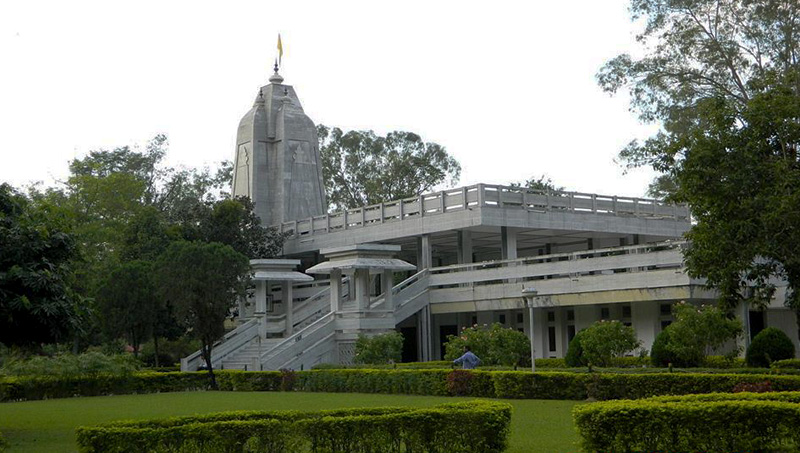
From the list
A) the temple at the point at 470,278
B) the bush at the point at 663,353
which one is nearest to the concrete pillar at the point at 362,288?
the temple at the point at 470,278

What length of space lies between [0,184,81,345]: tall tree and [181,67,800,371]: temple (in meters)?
11.8

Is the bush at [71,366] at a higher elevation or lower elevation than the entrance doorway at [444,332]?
lower

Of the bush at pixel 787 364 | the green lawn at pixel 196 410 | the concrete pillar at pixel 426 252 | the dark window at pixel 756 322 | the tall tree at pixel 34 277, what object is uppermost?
the concrete pillar at pixel 426 252

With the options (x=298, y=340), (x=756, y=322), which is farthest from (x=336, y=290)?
(x=756, y=322)

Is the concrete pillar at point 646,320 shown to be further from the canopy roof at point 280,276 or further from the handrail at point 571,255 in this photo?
the canopy roof at point 280,276

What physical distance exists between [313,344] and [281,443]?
23.0 metres

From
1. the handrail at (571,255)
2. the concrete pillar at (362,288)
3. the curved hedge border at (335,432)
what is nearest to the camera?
the curved hedge border at (335,432)

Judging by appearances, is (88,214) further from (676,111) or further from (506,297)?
(676,111)

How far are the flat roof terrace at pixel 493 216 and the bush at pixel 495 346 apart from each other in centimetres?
781

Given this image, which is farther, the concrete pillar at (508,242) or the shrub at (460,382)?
the concrete pillar at (508,242)

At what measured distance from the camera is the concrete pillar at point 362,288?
3606 cm

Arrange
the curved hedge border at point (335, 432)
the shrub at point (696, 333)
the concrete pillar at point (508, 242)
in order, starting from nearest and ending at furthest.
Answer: the curved hedge border at point (335, 432)
the shrub at point (696, 333)
the concrete pillar at point (508, 242)

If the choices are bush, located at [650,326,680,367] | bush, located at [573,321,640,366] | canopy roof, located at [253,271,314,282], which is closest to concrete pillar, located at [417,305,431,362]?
canopy roof, located at [253,271,314,282]

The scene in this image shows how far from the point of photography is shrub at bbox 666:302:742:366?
79.2ft
